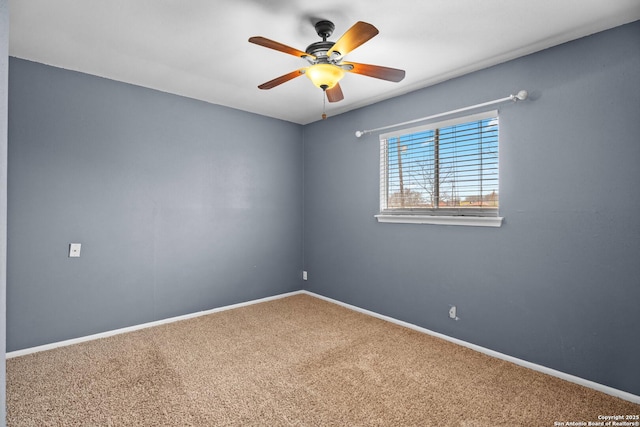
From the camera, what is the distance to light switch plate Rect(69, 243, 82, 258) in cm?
286

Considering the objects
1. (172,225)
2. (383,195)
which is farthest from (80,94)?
(383,195)

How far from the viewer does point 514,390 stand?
2.17 m

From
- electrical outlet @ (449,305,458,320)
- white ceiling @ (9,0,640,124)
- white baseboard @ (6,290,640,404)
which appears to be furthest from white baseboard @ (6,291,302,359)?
white ceiling @ (9,0,640,124)

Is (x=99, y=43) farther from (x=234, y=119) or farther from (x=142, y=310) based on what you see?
(x=142, y=310)

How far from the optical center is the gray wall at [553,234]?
6.93 ft

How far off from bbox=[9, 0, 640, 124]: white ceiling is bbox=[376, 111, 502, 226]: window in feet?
1.61

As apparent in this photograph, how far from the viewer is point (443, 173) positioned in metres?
3.08

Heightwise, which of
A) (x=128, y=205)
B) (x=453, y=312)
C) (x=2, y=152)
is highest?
(x=2, y=152)

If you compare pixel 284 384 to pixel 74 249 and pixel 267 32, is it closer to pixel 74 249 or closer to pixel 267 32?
pixel 74 249

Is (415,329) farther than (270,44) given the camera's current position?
Answer: Yes

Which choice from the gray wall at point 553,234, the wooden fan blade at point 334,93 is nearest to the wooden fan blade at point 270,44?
the wooden fan blade at point 334,93

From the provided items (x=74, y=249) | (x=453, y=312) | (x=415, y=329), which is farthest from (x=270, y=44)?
(x=415, y=329)

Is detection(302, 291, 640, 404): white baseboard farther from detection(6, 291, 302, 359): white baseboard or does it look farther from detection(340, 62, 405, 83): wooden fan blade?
detection(340, 62, 405, 83): wooden fan blade

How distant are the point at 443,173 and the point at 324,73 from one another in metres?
1.57
